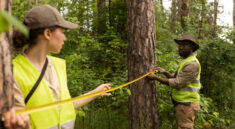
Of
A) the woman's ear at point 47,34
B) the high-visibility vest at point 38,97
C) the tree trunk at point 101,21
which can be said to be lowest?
the high-visibility vest at point 38,97

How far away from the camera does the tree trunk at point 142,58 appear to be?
3609 mm

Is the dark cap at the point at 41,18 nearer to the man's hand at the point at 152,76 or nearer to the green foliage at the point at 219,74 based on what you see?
the man's hand at the point at 152,76

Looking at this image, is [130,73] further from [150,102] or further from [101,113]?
[101,113]

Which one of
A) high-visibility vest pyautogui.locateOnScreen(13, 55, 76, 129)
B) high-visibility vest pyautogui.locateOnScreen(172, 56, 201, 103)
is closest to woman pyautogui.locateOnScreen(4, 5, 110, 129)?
high-visibility vest pyautogui.locateOnScreen(13, 55, 76, 129)

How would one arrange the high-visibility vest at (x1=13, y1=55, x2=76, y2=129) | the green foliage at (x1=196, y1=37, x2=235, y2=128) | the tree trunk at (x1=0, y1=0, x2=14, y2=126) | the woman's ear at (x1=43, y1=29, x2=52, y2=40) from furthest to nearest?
1. the green foliage at (x1=196, y1=37, x2=235, y2=128)
2. the woman's ear at (x1=43, y1=29, x2=52, y2=40)
3. the high-visibility vest at (x1=13, y1=55, x2=76, y2=129)
4. the tree trunk at (x1=0, y1=0, x2=14, y2=126)

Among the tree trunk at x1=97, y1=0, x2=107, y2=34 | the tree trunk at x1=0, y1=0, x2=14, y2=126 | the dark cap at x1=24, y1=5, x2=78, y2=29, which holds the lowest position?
the tree trunk at x1=0, y1=0, x2=14, y2=126

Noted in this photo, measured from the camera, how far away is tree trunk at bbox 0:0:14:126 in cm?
103

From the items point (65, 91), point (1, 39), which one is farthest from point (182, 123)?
point (1, 39)

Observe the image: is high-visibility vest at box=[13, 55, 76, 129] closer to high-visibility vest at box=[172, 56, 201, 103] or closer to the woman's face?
the woman's face

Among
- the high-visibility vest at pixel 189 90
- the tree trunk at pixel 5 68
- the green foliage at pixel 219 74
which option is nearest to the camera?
the tree trunk at pixel 5 68

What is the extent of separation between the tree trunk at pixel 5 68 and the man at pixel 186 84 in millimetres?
3078

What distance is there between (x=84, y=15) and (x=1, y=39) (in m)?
7.04

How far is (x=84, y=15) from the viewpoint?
781 centimetres

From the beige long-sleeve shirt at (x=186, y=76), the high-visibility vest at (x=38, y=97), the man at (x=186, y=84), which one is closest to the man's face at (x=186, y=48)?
the man at (x=186, y=84)
